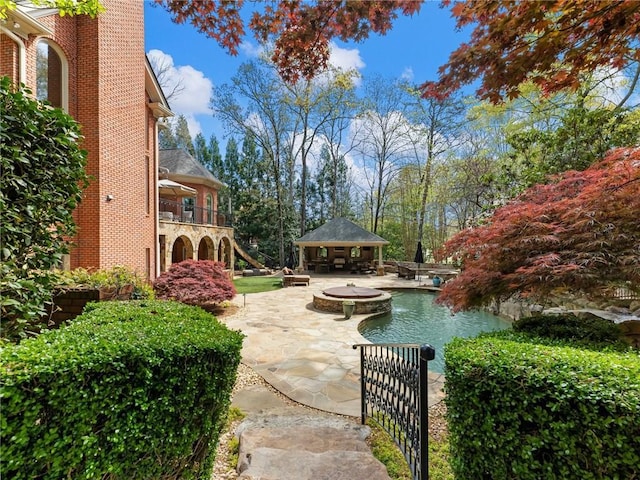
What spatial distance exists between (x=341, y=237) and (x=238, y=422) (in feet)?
58.3

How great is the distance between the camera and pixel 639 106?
9.80m

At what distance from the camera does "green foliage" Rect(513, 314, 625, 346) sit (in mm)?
2945

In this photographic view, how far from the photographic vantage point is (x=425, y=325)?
9.61m

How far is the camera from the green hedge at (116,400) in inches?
62.5

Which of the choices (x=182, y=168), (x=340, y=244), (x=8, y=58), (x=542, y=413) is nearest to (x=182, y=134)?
(x=182, y=168)

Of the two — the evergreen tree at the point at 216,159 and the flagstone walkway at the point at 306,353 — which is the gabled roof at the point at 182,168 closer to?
the flagstone walkway at the point at 306,353

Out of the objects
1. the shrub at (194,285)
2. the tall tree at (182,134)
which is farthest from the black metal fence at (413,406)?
the tall tree at (182,134)

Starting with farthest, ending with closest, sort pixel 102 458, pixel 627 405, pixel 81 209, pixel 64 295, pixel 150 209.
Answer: pixel 150 209 → pixel 81 209 → pixel 64 295 → pixel 102 458 → pixel 627 405

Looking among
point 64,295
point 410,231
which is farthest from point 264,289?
point 410,231

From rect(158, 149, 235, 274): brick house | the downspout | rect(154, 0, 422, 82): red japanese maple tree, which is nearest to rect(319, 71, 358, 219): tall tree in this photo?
rect(158, 149, 235, 274): brick house

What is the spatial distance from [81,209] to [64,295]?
3.95m

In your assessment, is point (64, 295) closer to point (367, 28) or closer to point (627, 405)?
point (367, 28)

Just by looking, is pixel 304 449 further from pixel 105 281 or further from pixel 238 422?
pixel 105 281

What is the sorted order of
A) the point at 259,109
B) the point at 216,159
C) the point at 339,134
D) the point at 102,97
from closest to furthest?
the point at 102,97
the point at 259,109
the point at 339,134
the point at 216,159
